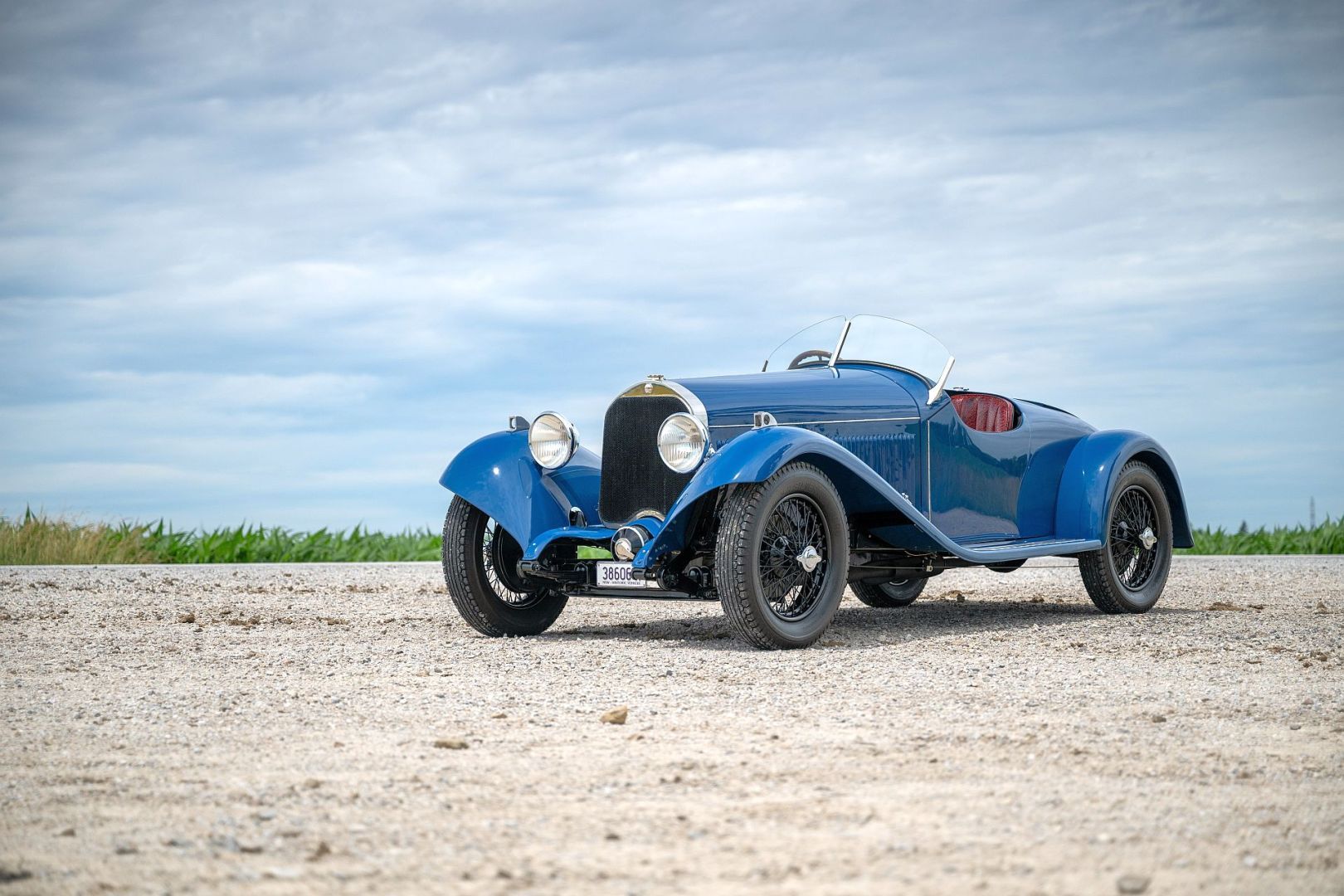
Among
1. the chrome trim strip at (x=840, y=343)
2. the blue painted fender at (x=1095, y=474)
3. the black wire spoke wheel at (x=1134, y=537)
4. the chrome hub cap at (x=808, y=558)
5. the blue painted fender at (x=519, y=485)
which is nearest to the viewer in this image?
the chrome hub cap at (x=808, y=558)

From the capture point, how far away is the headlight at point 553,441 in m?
7.72

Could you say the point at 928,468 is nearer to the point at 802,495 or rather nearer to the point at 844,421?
the point at 844,421

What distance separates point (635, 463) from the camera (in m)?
7.42

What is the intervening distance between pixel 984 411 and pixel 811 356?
1.21 meters

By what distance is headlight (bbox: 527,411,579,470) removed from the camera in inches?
304

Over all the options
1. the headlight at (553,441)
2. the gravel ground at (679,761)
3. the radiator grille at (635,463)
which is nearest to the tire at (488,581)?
the gravel ground at (679,761)

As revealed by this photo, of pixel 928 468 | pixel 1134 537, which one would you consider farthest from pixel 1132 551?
pixel 928 468

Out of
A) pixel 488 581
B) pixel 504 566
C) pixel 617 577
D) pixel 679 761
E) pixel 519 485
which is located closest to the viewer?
pixel 679 761

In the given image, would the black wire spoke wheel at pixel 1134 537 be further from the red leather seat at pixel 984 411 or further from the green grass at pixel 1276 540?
the green grass at pixel 1276 540

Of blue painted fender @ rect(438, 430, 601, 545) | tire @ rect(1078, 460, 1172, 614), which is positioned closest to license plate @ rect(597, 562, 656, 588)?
blue painted fender @ rect(438, 430, 601, 545)

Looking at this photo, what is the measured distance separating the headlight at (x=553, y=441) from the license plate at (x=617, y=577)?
0.89m

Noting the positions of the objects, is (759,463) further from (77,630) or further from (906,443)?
(77,630)

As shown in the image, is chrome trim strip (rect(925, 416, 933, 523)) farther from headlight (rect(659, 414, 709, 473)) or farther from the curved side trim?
headlight (rect(659, 414, 709, 473))

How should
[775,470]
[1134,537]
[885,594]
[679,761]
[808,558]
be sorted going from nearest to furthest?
1. [679,761]
2. [775,470]
3. [808,558]
4. [1134,537]
5. [885,594]
